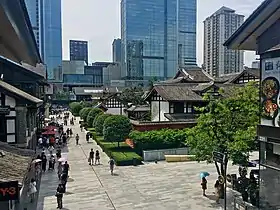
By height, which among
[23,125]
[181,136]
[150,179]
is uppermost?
[23,125]

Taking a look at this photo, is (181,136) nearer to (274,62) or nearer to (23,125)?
(23,125)

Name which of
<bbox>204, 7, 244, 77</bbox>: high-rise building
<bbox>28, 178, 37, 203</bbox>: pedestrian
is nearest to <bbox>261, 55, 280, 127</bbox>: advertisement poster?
<bbox>28, 178, 37, 203</bbox>: pedestrian

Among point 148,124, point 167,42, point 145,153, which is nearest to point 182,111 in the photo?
point 148,124

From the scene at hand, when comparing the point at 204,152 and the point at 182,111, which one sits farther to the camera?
the point at 182,111

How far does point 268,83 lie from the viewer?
461 inches

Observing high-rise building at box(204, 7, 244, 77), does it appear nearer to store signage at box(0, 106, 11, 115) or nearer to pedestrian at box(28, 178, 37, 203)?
store signage at box(0, 106, 11, 115)

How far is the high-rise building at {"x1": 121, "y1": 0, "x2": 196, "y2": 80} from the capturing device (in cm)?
13538

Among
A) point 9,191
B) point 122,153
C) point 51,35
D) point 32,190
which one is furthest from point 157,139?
point 51,35

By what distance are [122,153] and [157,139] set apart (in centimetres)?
332

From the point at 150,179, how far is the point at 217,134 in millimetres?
7058

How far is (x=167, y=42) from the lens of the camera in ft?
471

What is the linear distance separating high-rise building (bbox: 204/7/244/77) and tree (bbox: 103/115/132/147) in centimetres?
6775

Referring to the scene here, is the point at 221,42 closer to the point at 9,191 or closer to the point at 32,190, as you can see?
the point at 32,190

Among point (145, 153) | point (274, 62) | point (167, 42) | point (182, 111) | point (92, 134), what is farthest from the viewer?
point (167, 42)
